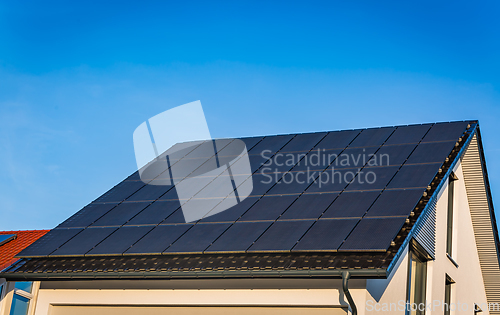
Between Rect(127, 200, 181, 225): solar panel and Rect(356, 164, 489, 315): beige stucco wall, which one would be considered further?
Rect(127, 200, 181, 225): solar panel

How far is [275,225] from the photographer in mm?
9031

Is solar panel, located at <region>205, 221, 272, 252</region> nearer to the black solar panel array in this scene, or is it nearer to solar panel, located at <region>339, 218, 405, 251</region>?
the black solar panel array

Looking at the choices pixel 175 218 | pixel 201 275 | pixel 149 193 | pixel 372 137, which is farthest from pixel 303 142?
pixel 201 275

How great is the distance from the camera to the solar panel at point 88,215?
440 inches

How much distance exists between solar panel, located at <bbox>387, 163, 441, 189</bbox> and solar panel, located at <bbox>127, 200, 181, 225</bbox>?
15.7 feet

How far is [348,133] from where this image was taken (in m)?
13.6

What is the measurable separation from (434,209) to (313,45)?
36.7 feet

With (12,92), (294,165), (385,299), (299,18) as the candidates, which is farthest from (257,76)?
(385,299)

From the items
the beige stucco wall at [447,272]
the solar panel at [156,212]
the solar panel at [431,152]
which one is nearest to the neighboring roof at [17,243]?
the solar panel at [156,212]

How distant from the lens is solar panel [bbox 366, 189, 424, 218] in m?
8.46

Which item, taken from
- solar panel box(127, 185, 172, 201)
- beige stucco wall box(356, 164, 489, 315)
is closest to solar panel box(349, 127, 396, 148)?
beige stucco wall box(356, 164, 489, 315)

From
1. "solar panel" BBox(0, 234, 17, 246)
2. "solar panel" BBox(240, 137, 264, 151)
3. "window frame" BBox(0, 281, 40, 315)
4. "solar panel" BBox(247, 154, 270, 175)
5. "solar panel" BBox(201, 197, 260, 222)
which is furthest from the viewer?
"solar panel" BBox(0, 234, 17, 246)

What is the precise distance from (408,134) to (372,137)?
0.91 metres

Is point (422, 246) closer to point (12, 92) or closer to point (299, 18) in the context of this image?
point (299, 18)
